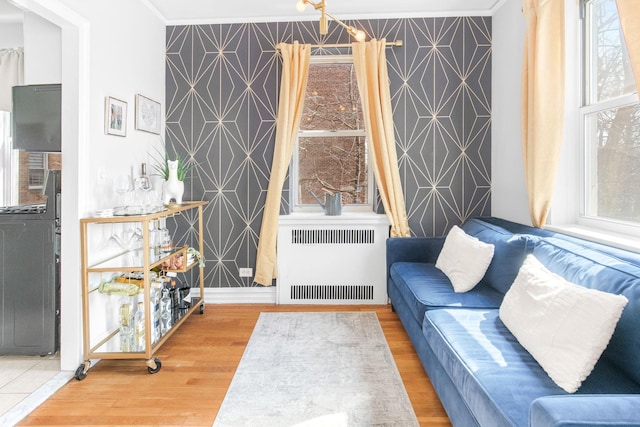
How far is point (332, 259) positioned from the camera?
3.54 m

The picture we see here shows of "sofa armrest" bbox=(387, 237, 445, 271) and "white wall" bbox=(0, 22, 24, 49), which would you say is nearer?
"sofa armrest" bbox=(387, 237, 445, 271)

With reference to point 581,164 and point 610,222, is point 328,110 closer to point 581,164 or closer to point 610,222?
point 581,164

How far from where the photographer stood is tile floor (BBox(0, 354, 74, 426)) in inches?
77.9

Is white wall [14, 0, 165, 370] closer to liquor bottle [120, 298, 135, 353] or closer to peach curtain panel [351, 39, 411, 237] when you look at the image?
liquor bottle [120, 298, 135, 353]

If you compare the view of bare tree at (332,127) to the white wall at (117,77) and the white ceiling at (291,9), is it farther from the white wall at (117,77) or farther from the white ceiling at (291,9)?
the white wall at (117,77)

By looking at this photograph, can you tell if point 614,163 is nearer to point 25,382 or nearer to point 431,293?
point 431,293

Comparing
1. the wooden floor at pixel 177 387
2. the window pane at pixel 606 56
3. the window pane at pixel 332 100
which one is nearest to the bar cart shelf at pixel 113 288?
the wooden floor at pixel 177 387

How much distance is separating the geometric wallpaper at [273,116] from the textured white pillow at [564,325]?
199cm

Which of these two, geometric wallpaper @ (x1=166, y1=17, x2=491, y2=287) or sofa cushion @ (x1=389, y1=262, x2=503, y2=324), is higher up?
geometric wallpaper @ (x1=166, y1=17, x2=491, y2=287)

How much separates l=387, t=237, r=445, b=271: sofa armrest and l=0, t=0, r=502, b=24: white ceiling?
2.04m

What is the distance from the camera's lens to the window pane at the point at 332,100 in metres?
3.73

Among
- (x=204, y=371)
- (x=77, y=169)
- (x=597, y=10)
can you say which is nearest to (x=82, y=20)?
(x=77, y=169)

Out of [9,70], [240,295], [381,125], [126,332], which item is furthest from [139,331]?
[9,70]

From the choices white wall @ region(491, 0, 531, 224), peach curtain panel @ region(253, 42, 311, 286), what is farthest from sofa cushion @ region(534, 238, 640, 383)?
peach curtain panel @ region(253, 42, 311, 286)
